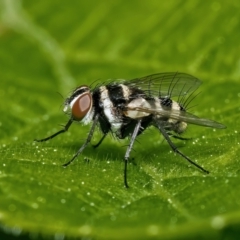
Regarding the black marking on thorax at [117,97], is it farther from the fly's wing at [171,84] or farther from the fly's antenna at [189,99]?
the fly's antenna at [189,99]

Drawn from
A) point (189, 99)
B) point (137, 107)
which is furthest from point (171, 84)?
point (137, 107)

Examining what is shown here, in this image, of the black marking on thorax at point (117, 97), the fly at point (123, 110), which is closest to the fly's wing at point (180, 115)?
the fly at point (123, 110)

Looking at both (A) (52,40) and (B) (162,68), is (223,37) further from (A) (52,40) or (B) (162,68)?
(A) (52,40)

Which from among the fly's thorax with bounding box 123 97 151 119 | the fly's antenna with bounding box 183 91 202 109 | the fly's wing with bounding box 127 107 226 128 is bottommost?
the fly's wing with bounding box 127 107 226 128

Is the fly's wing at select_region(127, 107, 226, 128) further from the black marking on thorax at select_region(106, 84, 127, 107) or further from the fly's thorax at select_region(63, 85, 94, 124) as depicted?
the fly's thorax at select_region(63, 85, 94, 124)

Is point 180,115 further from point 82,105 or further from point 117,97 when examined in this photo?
point 82,105

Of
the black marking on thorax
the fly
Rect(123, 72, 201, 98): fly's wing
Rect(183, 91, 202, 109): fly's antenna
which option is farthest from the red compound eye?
Rect(183, 91, 202, 109): fly's antenna
